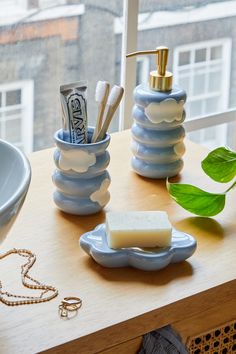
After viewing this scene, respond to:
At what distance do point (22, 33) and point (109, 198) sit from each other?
36 centimetres

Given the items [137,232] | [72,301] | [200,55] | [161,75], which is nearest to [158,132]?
[161,75]

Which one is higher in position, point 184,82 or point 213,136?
point 184,82

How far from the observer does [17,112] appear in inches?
57.2

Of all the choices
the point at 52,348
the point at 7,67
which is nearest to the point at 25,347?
the point at 52,348

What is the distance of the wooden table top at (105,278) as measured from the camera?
0.95 meters

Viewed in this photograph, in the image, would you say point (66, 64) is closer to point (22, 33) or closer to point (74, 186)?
point (22, 33)

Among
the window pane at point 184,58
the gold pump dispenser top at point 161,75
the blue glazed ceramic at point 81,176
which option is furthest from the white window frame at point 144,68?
the blue glazed ceramic at point 81,176

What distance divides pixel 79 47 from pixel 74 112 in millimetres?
359

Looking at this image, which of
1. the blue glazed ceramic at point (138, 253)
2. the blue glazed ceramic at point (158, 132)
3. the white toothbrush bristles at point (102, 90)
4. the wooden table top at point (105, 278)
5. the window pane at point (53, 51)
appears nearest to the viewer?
the wooden table top at point (105, 278)

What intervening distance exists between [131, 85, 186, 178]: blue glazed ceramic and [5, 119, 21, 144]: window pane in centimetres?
25

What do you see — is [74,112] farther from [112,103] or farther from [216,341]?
[216,341]

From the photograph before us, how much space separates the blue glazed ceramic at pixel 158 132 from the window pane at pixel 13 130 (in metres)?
0.25

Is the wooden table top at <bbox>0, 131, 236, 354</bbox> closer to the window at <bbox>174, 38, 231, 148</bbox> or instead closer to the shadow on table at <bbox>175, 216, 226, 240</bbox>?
the shadow on table at <bbox>175, 216, 226, 240</bbox>

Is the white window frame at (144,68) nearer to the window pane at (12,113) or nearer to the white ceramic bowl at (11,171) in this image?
the window pane at (12,113)
